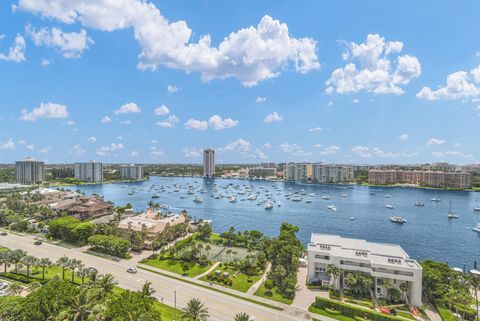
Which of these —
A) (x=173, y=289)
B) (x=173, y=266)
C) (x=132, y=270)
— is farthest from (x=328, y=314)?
(x=132, y=270)

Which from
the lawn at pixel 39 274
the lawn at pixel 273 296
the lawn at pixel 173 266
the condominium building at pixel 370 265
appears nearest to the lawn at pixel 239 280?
the lawn at pixel 273 296

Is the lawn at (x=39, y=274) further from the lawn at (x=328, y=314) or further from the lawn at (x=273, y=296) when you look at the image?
the lawn at (x=328, y=314)

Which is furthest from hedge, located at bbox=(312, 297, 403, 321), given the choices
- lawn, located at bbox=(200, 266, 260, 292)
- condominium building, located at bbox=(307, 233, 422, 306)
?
lawn, located at bbox=(200, 266, 260, 292)

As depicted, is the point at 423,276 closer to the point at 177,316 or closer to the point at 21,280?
the point at 177,316

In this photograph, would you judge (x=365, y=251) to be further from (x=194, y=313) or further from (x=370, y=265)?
(x=194, y=313)

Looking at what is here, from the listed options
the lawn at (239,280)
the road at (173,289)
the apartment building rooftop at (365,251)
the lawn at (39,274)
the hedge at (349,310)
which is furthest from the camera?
the lawn at (39,274)

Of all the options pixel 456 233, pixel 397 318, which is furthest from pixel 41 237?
pixel 456 233

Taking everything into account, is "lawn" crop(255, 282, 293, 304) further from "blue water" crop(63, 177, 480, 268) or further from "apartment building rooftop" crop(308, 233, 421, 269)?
"blue water" crop(63, 177, 480, 268)
